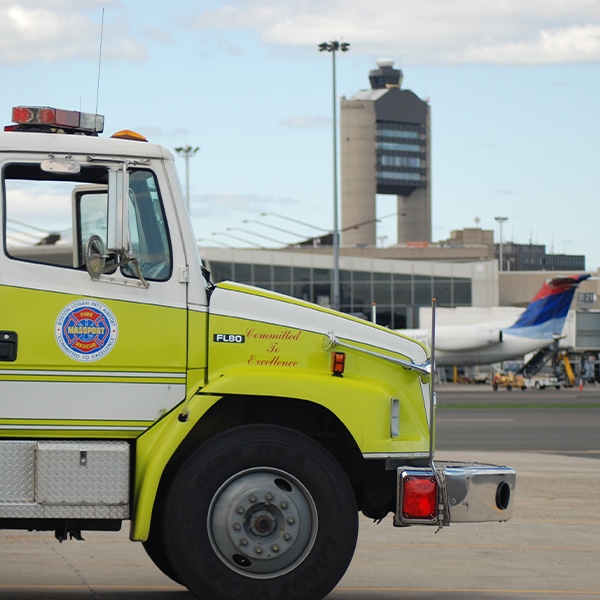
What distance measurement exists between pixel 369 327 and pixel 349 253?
131401 millimetres

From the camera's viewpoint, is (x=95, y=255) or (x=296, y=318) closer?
(x=95, y=255)

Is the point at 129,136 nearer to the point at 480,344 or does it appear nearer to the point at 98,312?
the point at 98,312

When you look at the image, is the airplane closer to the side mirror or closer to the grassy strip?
the grassy strip

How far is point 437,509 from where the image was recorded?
23.0ft

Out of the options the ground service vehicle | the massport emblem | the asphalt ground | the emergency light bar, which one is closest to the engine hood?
the ground service vehicle

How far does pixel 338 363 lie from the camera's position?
23.3ft

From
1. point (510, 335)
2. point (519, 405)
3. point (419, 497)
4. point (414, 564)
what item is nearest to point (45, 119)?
point (419, 497)

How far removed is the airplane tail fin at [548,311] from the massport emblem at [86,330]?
190 feet

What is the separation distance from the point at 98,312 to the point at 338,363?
1.47 metres

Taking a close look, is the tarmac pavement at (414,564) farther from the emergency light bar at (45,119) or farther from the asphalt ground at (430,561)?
the emergency light bar at (45,119)

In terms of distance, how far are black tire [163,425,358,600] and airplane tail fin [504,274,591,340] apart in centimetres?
5771

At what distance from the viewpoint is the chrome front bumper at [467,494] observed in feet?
23.0

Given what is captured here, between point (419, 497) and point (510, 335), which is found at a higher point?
point (510, 335)

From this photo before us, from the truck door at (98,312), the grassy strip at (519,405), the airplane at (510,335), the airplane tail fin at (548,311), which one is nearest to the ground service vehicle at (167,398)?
the truck door at (98,312)
